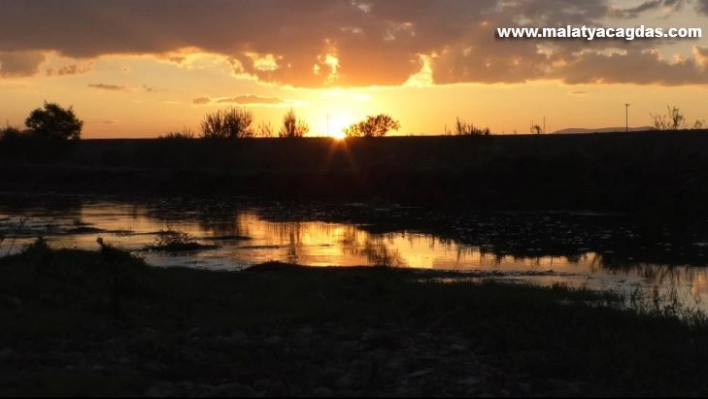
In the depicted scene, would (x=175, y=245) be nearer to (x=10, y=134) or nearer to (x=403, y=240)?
(x=403, y=240)

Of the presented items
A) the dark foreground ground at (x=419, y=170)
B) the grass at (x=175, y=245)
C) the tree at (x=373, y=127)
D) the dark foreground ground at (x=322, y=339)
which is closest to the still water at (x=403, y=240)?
the grass at (x=175, y=245)

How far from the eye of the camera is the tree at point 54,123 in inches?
3858

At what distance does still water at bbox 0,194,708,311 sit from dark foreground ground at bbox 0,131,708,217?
401cm

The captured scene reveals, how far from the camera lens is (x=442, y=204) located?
48.4 m

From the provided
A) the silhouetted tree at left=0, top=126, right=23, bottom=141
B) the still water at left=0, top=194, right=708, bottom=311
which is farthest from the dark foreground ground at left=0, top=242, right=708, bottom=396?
the silhouetted tree at left=0, top=126, right=23, bottom=141

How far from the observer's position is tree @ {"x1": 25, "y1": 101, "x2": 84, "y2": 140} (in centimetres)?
9800

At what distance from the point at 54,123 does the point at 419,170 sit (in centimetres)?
6143

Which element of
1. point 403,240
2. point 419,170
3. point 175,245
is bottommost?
point 403,240

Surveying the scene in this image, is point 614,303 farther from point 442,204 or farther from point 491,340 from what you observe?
point 442,204

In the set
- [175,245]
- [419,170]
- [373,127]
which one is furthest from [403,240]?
[373,127]

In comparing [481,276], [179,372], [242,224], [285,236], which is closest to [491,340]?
[179,372]

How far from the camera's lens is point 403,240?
31141mm

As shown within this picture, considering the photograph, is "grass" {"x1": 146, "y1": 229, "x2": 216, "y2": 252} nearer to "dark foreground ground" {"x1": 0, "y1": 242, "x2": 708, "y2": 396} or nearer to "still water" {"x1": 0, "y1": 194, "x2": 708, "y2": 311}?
"still water" {"x1": 0, "y1": 194, "x2": 708, "y2": 311}

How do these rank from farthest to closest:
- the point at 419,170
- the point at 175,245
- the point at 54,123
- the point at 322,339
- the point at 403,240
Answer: the point at 54,123 → the point at 419,170 → the point at 403,240 → the point at 175,245 → the point at 322,339
